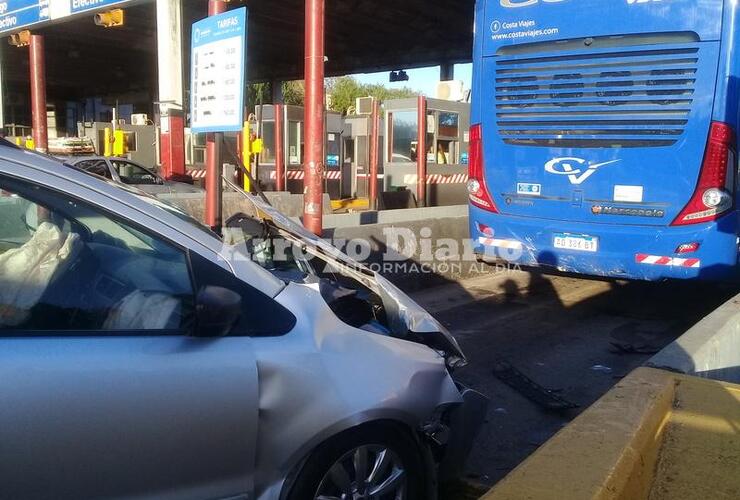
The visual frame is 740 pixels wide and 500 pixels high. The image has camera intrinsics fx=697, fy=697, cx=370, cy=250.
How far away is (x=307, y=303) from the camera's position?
2.88m

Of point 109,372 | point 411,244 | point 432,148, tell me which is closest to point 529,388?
point 411,244

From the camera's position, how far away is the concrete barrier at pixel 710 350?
3760 millimetres

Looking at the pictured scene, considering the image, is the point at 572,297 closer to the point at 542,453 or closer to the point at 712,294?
the point at 712,294

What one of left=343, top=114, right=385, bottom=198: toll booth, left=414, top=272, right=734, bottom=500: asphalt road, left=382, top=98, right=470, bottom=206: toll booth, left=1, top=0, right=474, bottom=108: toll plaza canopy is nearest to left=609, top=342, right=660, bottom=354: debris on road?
left=414, top=272, right=734, bottom=500: asphalt road

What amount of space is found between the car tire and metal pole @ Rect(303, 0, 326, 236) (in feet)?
14.1

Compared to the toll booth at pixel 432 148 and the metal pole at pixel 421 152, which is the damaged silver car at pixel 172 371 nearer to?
the metal pole at pixel 421 152

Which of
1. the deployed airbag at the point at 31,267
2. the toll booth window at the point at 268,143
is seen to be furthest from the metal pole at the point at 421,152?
the deployed airbag at the point at 31,267

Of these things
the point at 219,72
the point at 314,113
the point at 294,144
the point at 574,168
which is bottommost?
the point at 574,168

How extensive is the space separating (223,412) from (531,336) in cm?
483

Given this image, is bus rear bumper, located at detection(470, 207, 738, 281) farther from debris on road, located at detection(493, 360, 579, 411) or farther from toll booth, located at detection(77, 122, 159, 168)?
toll booth, located at detection(77, 122, 159, 168)

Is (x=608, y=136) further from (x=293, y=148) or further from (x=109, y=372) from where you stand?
(x=293, y=148)

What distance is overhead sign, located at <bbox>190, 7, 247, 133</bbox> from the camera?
256 inches

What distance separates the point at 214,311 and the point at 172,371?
25cm

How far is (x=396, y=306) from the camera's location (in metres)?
3.42
